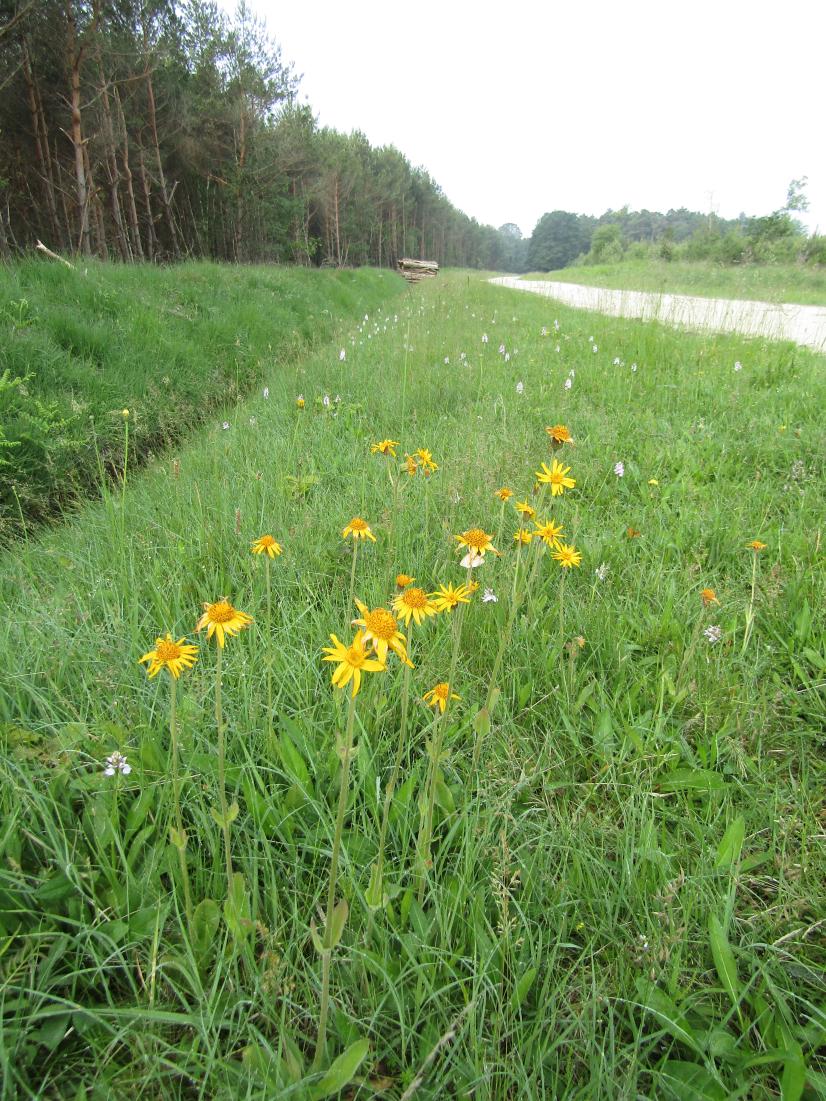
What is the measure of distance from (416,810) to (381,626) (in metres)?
0.59

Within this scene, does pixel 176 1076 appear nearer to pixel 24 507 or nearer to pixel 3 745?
pixel 3 745

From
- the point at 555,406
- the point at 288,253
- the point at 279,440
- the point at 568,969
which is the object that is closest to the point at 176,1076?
the point at 568,969

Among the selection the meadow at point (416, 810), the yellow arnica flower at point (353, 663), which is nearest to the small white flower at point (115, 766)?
the meadow at point (416, 810)

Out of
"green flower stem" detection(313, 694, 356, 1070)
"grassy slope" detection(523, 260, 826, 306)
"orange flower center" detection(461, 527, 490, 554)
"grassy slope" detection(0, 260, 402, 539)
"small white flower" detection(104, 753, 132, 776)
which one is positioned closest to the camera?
"green flower stem" detection(313, 694, 356, 1070)

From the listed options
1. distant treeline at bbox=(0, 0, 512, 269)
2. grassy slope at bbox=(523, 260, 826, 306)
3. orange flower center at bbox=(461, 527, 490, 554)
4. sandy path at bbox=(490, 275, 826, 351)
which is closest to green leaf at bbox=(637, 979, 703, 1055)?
orange flower center at bbox=(461, 527, 490, 554)

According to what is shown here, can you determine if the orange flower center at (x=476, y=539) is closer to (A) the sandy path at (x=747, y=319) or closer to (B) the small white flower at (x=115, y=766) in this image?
(B) the small white flower at (x=115, y=766)

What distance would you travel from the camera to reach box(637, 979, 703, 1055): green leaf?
0.87m

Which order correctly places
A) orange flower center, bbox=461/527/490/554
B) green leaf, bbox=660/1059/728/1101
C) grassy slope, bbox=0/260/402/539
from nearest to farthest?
1. green leaf, bbox=660/1059/728/1101
2. orange flower center, bbox=461/527/490/554
3. grassy slope, bbox=0/260/402/539

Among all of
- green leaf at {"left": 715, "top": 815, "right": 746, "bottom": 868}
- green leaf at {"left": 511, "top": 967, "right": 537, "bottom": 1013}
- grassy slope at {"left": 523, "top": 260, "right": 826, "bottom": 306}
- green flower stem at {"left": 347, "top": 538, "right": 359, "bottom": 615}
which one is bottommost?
green leaf at {"left": 511, "top": 967, "right": 537, "bottom": 1013}

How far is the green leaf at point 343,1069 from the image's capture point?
29.5 inches

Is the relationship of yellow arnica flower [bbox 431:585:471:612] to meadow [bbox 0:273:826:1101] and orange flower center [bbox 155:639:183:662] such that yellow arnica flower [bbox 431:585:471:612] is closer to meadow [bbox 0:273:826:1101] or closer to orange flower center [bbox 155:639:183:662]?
meadow [bbox 0:273:826:1101]

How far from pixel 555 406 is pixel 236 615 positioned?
344cm

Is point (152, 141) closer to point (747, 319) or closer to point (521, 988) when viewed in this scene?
point (747, 319)

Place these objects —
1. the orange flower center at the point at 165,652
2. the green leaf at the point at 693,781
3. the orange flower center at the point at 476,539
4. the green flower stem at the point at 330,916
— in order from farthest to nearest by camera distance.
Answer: the green leaf at the point at 693,781
the orange flower center at the point at 476,539
the orange flower center at the point at 165,652
the green flower stem at the point at 330,916
